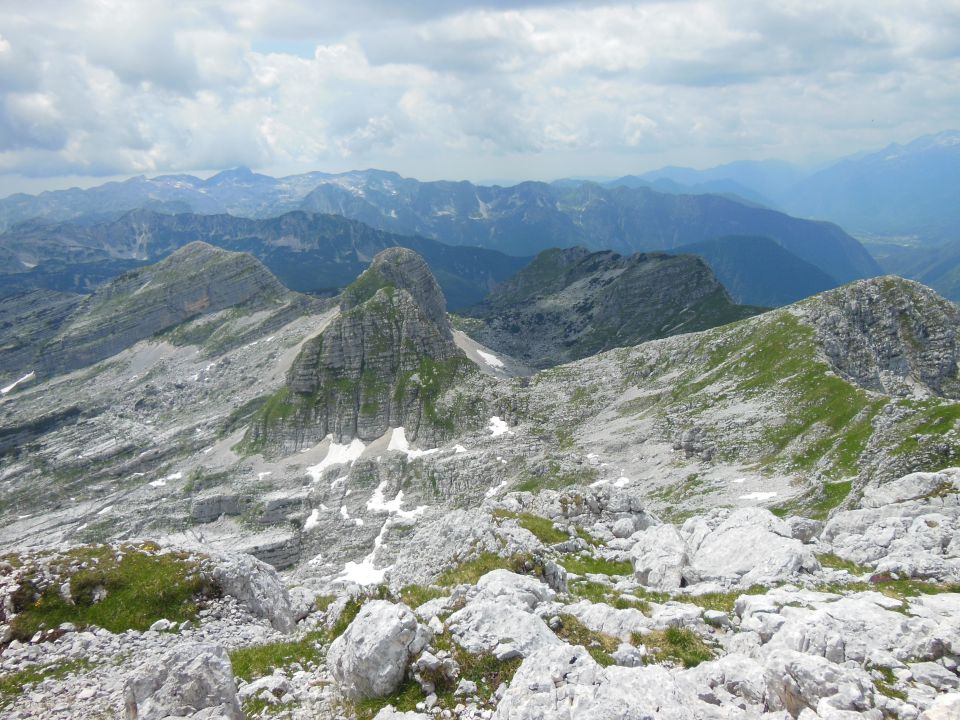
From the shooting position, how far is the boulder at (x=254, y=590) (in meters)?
28.6

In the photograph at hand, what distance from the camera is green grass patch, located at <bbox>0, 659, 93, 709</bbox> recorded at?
21.5 m

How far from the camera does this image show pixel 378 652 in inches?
705

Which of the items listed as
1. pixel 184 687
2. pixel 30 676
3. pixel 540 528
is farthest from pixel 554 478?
pixel 184 687

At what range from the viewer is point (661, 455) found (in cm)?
10006

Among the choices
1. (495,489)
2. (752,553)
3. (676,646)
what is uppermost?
(676,646)

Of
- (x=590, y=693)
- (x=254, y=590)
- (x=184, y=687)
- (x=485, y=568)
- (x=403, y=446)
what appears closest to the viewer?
(x=590, y=693)

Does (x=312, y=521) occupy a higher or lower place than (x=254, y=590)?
lower

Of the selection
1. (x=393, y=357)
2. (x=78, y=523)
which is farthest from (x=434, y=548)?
(x=78, y=523)

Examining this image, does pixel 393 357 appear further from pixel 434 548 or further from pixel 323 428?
pixel 434 548

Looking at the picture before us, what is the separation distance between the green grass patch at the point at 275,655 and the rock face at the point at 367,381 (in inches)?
4555

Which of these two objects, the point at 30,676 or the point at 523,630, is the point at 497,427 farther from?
the point at 523,630

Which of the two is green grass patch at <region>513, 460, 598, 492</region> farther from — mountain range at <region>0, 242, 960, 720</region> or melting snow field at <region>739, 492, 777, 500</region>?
melting snow field at <region>739, 492, 777, 500</region>

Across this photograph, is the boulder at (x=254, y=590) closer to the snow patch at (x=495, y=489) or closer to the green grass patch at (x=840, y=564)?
the green grass patch at (x=840, y=564)

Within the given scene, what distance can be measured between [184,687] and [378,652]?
19.7 feet
